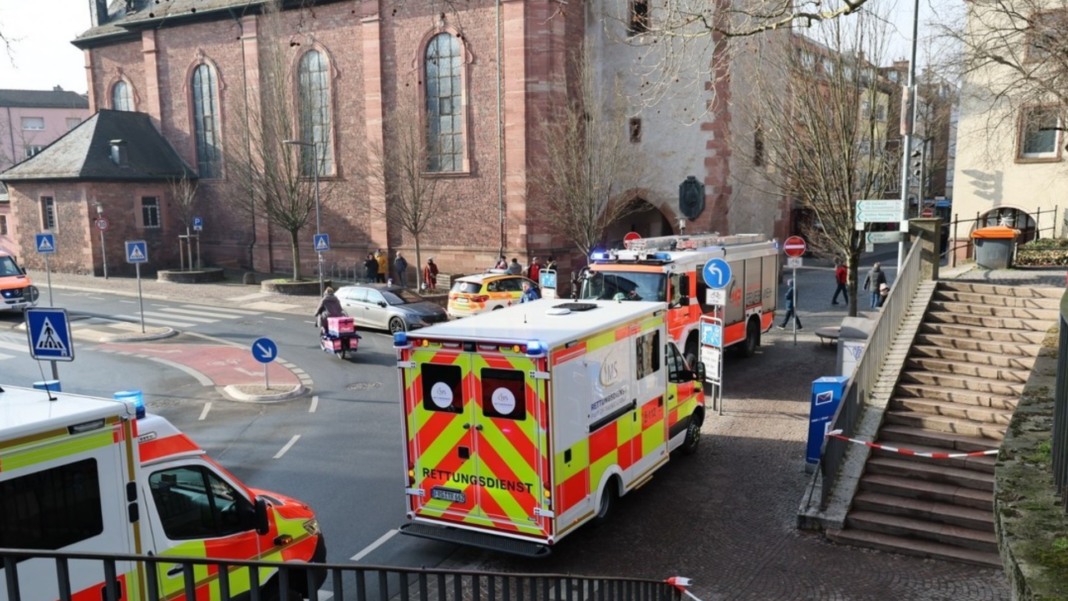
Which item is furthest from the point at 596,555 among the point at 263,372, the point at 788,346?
the point at 788,346

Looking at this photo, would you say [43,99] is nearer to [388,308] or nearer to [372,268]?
[372,268]

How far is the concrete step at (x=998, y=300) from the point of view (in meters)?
13.8

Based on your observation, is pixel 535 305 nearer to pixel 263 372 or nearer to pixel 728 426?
pixel 728 426

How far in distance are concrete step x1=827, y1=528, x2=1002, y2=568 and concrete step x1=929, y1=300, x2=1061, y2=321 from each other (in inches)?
228

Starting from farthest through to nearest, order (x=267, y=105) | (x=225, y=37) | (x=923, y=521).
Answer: (x=225, y=37), (x=267, y=105), (x=923, y=521)

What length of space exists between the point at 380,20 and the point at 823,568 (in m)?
31.3

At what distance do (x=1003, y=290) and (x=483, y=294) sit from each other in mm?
14002

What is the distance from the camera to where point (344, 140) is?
3719cm

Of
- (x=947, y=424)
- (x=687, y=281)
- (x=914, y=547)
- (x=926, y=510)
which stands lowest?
(x=914, y=547)

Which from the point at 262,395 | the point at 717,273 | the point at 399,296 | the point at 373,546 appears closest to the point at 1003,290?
the point at 717,273

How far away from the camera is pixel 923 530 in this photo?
9.67m

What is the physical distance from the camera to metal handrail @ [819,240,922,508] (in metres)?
10.3

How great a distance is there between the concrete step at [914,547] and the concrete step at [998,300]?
612cm

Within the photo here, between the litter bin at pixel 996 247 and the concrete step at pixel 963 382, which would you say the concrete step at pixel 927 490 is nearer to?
the concrete step at pixel 963 382
